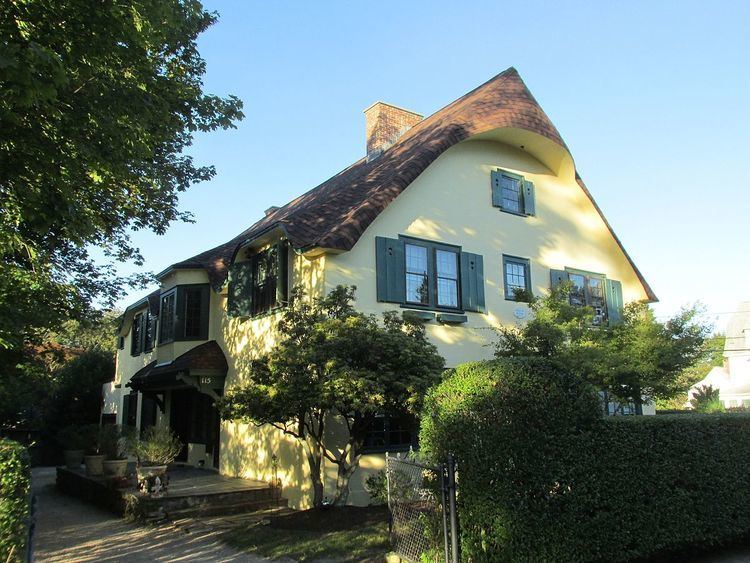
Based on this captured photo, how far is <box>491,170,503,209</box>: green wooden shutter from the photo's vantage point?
15.9 metres

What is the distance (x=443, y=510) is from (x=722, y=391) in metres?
54.2

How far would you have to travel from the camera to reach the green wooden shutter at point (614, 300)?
703 inches

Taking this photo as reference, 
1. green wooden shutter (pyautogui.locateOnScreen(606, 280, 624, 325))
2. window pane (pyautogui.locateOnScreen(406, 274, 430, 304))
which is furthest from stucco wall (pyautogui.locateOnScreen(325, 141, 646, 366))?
window pane (pyautogui.locateOnScreen(406, 274, 430, 304))

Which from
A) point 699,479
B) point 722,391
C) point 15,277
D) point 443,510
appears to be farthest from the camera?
point 722,391

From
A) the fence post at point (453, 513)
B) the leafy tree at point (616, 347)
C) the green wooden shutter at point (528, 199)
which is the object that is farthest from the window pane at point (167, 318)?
the fence post at point (453, 513)

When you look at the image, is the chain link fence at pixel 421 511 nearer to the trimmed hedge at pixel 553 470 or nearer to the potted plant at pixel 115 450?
the trimmed hedge at pixel 553 470

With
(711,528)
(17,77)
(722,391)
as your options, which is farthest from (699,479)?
(722,391)

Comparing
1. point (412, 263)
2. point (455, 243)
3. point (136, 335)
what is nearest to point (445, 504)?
point (412, 263)

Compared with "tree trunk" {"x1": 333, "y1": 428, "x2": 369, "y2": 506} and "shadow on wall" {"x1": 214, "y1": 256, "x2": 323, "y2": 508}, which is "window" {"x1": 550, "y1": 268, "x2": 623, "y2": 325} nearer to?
"shadow on wall" {"x1": 214, "y1": 256, "x2": 323, "y2": 508}

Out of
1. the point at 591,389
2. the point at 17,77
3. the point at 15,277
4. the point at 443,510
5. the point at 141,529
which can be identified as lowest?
the point at 141,529

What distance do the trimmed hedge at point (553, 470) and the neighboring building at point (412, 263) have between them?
578 cm

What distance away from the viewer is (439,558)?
6.74 meters

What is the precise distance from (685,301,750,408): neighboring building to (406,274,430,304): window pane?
3322 centimetres

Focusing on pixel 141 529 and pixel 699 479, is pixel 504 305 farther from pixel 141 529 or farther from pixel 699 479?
pixel 141 529
